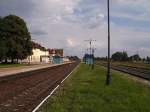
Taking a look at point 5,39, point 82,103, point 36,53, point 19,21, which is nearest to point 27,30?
point 19,21

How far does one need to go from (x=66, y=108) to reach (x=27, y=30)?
4141 inches

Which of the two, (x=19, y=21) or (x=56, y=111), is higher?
(x=19, y=21)

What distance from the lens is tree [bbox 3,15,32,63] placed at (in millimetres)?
104062

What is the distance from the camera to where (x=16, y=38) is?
10881 centimetres

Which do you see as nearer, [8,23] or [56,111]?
[56,111]

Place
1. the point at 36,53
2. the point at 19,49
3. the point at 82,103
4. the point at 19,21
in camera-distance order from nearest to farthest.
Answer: the point at 82,103, the point at 19,49, the point at 19,21, the point at 36,53

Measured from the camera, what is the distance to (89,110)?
13508 mm

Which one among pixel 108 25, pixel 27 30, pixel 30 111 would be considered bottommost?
pixel 30 111

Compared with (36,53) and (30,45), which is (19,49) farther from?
(36,53)

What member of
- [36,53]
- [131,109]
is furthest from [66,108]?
[36,53]

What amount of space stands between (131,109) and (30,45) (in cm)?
10200

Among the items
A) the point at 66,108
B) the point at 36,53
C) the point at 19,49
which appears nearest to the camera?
the point at 66,108

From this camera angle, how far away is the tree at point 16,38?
341 ft

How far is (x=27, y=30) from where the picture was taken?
117938 mm
